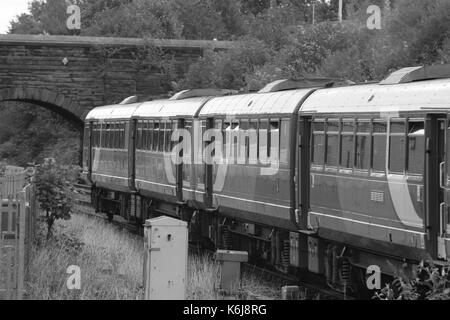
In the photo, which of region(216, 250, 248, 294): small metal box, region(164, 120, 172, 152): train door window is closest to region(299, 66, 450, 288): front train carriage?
region(216, 250, 248, 294): small metal box

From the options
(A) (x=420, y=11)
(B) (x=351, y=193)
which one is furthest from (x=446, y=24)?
(B) (x=351, y=193)

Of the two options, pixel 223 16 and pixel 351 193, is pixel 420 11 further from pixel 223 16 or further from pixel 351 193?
pixel 223 16

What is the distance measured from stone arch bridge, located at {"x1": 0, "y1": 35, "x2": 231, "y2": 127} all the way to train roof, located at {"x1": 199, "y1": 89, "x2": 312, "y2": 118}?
23915 millimetres

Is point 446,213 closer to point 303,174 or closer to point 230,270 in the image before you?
point 230,270

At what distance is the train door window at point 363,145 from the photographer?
12.8 metres

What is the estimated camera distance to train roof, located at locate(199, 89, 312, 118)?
15672 mm

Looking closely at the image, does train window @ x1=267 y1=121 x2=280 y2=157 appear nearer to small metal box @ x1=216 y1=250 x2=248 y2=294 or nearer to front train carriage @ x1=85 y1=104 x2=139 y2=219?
small metal box @ x1=216 y1=250 x2=248 y2=294

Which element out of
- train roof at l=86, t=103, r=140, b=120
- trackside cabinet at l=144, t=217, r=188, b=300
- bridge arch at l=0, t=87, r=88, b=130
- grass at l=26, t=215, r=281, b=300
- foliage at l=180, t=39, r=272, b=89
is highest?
foliage at l=180, t=39, r=272, b=89

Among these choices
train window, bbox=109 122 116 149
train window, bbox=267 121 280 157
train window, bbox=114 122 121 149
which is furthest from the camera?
train window, bbox=109 122 116 149

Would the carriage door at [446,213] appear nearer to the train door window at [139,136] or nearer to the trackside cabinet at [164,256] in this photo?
the trackside cabinet at [164,256]

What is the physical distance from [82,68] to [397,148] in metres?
33.0

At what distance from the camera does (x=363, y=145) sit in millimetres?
13016

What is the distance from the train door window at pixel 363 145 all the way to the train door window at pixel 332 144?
704 millimetres
